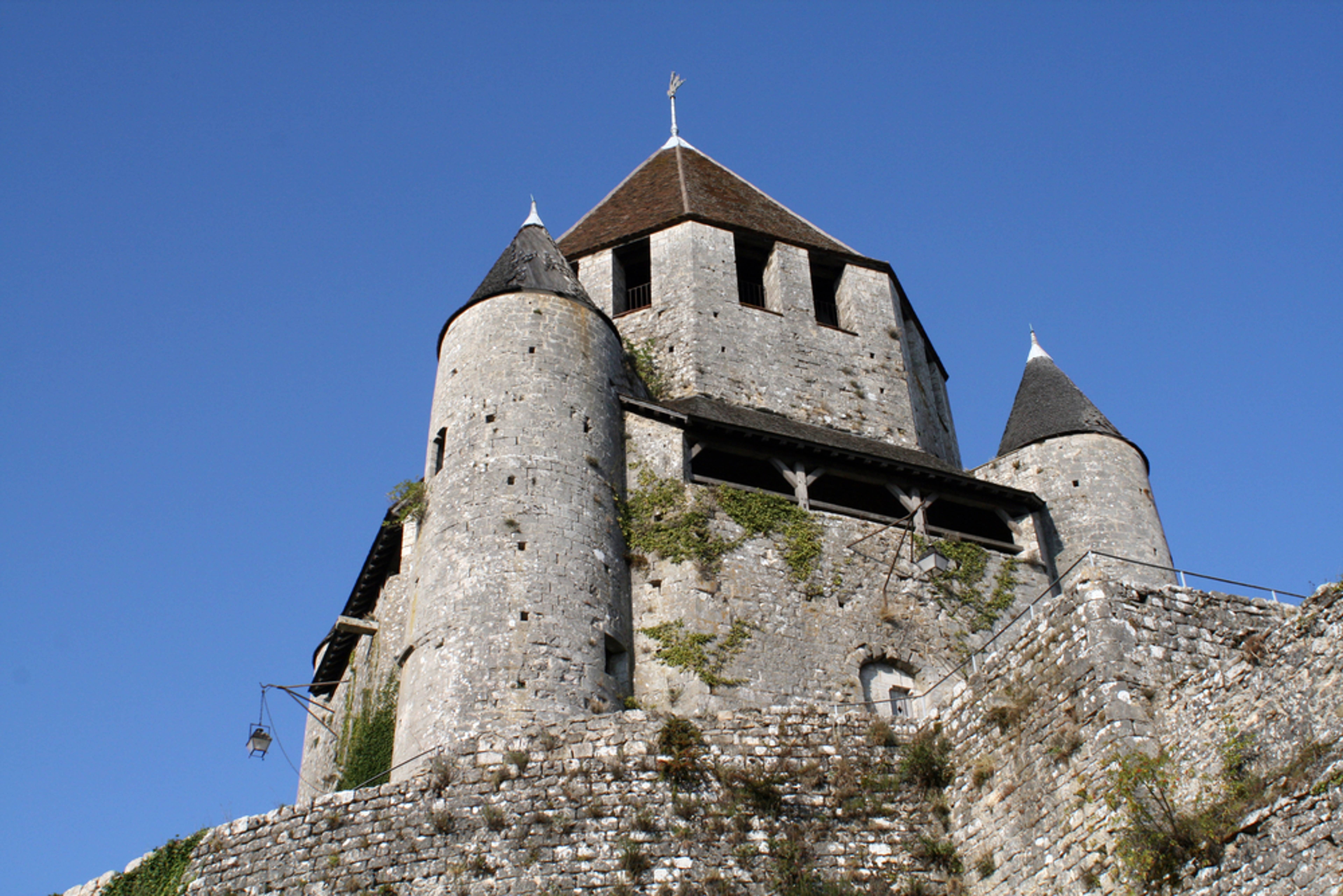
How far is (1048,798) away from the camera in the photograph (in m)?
10.6

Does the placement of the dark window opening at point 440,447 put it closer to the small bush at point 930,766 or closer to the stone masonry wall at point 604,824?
the stone masonry wall at point 604,824

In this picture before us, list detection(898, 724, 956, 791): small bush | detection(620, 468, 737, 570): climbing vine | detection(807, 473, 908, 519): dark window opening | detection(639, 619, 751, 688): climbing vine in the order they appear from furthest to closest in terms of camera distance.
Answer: detection(807, 473, 908, 519): dark window opening
detection(620, 468, 737, 570): climbing vine
detection(639, 619, 751, 688): climbing vine
detection(898, 724, 956, 791): small bush

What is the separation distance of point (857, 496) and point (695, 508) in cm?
346

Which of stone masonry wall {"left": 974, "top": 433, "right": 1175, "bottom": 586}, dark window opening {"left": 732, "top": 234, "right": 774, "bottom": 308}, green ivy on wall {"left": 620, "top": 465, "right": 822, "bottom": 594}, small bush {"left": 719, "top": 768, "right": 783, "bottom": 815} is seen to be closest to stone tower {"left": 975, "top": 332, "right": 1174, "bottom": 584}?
Result: stone masonry wall {"left": 974, "top": 433, "right": 1175, "bottom": 586}

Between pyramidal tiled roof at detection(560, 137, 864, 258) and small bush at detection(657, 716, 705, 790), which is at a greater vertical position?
pyramidal tiled roof at detection(560, 137, 864, 258)

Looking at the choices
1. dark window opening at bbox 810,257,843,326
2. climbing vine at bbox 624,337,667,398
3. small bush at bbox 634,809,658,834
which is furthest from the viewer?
dark window opening at bbox 810,257,843,326

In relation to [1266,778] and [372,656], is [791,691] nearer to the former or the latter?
[372,656]

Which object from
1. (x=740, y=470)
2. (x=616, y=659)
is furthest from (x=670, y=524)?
(x=740, y=470)

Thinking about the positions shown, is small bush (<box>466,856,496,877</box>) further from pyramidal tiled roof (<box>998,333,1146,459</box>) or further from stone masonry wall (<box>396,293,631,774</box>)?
pyramidal tiled roof (<box>998,333,1146,459</box>)

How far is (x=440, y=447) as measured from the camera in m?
18.3

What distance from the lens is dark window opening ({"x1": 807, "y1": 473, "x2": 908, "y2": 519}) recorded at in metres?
20.2

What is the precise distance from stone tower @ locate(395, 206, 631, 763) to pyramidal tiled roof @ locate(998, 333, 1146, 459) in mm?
6865

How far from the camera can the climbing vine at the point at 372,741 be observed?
16625 millimetres

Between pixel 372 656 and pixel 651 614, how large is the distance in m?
4.98
